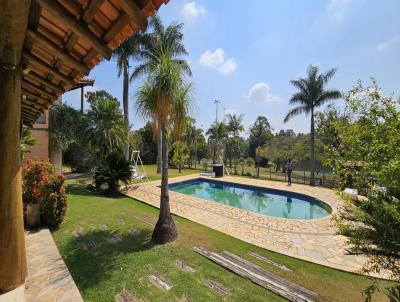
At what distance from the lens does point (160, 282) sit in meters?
4.59

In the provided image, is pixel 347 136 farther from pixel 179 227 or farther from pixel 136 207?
pixel 136 207

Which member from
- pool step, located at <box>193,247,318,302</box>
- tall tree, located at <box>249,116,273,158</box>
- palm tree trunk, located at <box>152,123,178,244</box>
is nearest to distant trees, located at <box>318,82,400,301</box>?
pool step, located at <box>193,247,318,302</box>

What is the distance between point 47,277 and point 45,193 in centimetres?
339

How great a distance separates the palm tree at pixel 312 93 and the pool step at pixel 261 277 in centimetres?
1552

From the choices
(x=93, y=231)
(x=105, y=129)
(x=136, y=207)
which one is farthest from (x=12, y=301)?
(x=105, y=129)

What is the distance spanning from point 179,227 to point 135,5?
6794mm

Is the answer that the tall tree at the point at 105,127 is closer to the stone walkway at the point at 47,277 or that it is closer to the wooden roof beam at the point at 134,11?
the stone walkway at the point at 47,277

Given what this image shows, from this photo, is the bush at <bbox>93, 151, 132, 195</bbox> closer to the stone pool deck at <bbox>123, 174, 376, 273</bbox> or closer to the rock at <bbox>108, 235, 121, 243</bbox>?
the stone pool deck at <bbox>123, 174, 376, 273</bbox>

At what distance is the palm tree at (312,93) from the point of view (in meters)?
18.5

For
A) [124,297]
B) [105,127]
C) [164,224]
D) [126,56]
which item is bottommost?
[124,297]

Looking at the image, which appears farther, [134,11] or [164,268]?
[164,268]

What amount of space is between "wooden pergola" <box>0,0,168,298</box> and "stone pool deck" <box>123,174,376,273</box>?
15.5ft

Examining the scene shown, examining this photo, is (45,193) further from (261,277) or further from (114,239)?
(261,277)

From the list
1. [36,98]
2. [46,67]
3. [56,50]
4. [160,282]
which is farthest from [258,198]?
[56,50]
